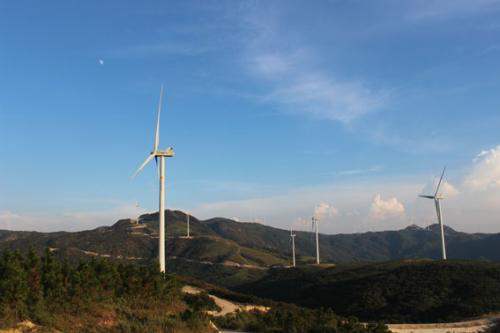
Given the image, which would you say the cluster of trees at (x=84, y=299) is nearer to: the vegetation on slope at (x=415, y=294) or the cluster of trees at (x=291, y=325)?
the cluster of trees at (x=291, y=325)

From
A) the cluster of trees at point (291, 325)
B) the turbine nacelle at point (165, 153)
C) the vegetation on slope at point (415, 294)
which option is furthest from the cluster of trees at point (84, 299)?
the vegetation on slope at point (415, 294)

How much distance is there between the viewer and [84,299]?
35469 millimetres

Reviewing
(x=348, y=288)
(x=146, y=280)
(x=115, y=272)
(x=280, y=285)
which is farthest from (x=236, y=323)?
(x=280, y=285)

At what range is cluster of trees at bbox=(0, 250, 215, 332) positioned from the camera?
2968cm

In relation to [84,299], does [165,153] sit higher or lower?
higher

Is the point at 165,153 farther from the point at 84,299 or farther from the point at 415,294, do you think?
the point at 415,294

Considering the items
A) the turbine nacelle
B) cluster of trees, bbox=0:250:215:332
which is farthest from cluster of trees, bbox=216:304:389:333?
the turbine nacelle

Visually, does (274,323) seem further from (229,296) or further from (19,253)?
(229,296)

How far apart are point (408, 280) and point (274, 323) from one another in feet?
235

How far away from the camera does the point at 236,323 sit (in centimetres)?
4612

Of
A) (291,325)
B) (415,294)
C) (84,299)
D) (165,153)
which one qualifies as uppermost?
(165,153)

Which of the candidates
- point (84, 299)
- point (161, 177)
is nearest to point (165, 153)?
point (161, 177)

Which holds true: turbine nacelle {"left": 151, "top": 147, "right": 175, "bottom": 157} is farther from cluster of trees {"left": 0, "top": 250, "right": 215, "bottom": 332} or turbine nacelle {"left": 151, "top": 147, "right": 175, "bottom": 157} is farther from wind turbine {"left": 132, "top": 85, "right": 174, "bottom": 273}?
cluster of trees {"left": 0, "top": 250, "right": 215, "bottom": 332}

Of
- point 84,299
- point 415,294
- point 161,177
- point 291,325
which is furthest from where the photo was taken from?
point 415,294
